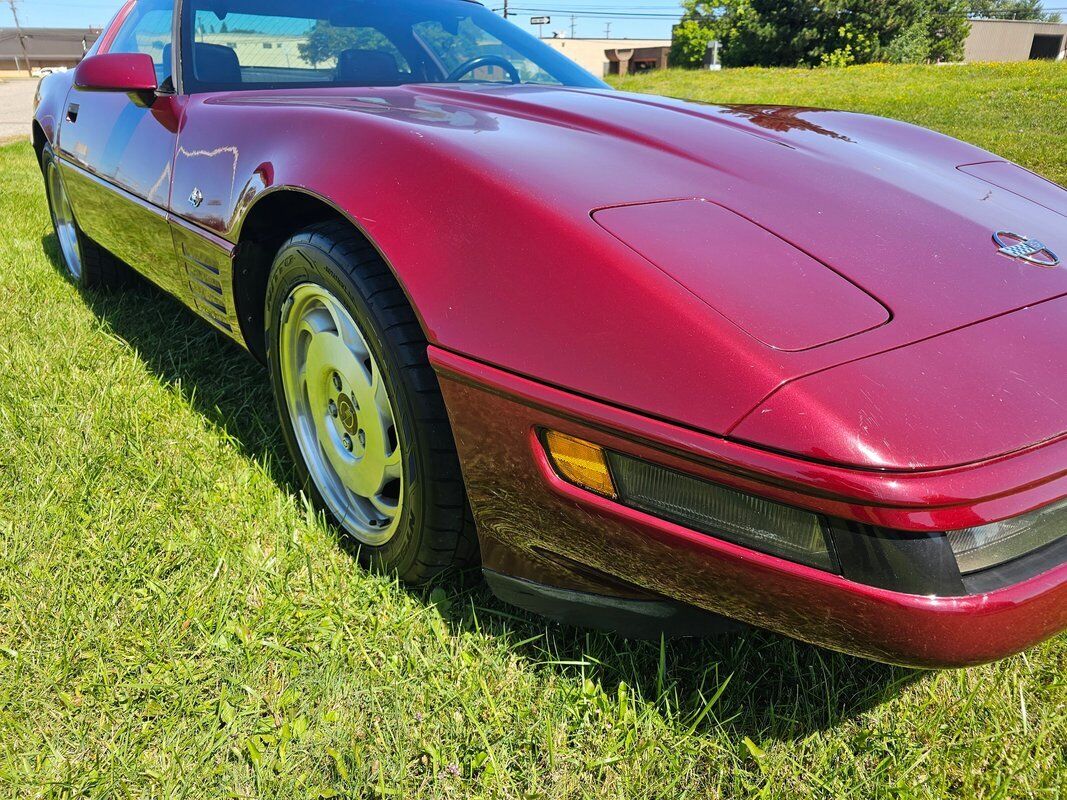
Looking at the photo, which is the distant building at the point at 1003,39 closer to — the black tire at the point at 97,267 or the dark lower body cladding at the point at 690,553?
the black tire at the point at 97,267

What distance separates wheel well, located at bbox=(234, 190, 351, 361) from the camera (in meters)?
1.75

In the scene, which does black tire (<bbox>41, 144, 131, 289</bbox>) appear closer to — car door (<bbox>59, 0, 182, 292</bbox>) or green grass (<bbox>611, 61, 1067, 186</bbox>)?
car door (<bbox>59, 0, 182, 292</bbox>)

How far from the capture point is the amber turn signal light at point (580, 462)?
3.63ft

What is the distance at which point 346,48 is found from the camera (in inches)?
95.1

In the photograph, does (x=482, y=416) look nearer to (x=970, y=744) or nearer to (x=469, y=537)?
(x=469, y=537)

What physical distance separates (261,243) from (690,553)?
129 cm

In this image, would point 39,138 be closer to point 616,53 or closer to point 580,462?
point 580,462

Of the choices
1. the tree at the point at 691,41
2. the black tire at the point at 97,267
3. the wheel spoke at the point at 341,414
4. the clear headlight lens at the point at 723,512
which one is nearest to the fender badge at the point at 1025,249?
the clear headlight lens at the point at 723,512

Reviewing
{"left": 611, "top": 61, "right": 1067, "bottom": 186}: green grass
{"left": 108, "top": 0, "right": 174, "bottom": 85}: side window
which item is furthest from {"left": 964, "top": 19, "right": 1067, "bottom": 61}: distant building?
{"left": 108, "top": 0, "right": 174, "bottom": 85}: side window

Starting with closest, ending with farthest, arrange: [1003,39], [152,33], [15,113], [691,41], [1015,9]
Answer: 1. [152,33]
2. [15,113]
3. [691,41]
4. [1003,39]
5. [1015,9]

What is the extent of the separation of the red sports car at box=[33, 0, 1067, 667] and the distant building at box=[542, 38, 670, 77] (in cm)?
2231

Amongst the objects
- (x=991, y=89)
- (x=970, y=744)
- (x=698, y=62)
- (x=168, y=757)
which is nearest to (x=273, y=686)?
(x=168, y=757)

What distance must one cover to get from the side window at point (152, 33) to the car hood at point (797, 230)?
3.48 feet

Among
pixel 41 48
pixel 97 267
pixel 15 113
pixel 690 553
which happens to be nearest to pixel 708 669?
pixel 690 553
